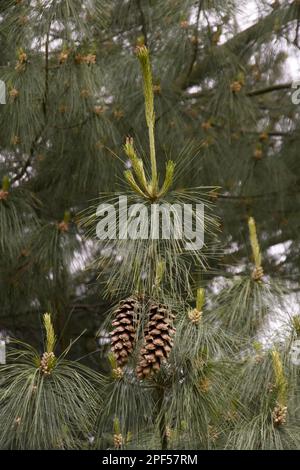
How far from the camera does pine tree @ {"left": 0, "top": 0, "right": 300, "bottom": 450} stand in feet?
5.62

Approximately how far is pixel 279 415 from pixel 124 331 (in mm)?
317

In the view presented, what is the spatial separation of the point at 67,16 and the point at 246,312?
2.95 ft

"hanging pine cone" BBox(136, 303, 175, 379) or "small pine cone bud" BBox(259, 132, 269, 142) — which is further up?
"small pine cone bud" BBox(259, 132, 269, 142)

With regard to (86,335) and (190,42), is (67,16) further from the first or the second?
(86,335)

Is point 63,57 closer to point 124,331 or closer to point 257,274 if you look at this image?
point 257,274

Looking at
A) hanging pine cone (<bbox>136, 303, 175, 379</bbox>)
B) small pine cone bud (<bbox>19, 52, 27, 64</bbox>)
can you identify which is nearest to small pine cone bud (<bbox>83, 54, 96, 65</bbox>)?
small pine cone bud (<bbox>19, 52, 27, 64</bbox>)

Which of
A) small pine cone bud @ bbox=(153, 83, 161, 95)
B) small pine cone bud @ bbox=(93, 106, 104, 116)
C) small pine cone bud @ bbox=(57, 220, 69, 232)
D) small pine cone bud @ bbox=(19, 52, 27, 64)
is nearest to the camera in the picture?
small pine cone bud @ bbox=(19, 52, 27, 64)

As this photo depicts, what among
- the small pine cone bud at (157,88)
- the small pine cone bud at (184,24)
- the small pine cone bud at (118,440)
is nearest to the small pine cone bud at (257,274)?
the small pine cone bud at (118,440)

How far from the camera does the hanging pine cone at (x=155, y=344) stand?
1.64 m

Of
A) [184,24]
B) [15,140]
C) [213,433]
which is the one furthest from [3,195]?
[213,433]

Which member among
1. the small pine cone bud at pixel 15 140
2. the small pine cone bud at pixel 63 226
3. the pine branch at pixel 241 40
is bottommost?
the small pine cone bud at pixel 63 226

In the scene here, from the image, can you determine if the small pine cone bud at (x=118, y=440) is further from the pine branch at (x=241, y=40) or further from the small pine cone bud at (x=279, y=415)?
the pine branch at (x=241, y=40)

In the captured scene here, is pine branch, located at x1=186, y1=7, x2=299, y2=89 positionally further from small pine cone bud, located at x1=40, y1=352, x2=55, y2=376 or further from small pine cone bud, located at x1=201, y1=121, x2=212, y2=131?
small pine cone bud, located at x1=40, y1=352, x2=55, y2=376

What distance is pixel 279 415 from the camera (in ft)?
5.52
